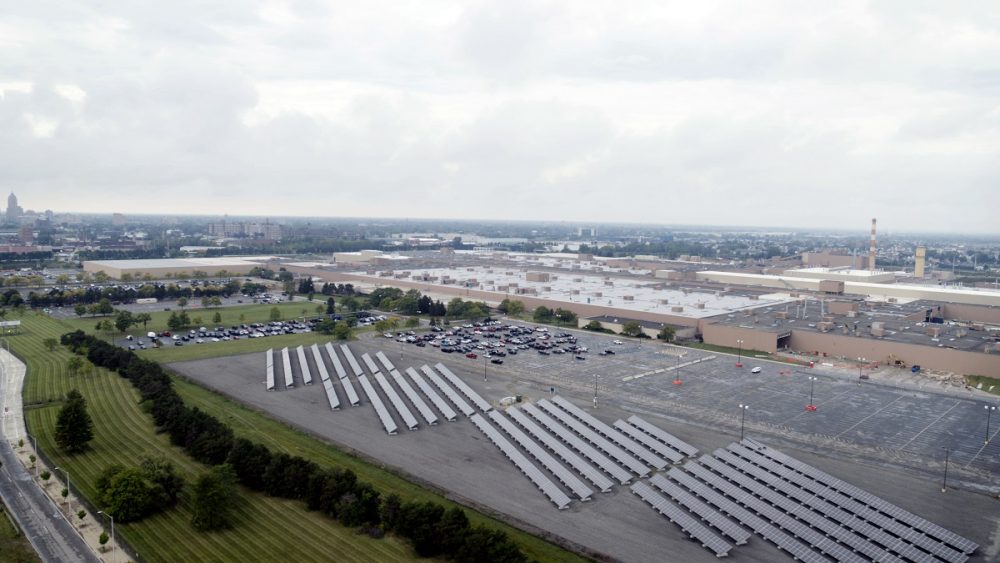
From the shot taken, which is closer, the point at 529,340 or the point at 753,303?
the point at 529,340

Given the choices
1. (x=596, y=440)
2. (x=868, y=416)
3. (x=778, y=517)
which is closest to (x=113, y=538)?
(x=596, y=440)

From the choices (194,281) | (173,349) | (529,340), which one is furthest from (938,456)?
(194,281)

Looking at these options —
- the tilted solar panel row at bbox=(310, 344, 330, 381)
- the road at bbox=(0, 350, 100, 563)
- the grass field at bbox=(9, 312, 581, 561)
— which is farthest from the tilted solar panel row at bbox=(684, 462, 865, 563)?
the tilted solar panel row at bbox=(310, 344, 330, 381)

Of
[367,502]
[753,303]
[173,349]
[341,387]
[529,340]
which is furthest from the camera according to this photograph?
[753,303]

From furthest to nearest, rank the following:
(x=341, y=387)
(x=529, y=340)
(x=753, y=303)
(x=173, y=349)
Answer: (x=753, y=303), (x=529, y=340), (x=173, y=349), (x=341, y=387)

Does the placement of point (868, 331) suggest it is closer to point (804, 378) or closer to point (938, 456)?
point (804, 378)

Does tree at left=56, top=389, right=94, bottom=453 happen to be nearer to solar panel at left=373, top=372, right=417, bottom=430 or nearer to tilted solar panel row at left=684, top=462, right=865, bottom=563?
solar panel at left=373, top=372, right=417, bottom=430

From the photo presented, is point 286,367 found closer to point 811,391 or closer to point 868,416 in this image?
point 811,391
